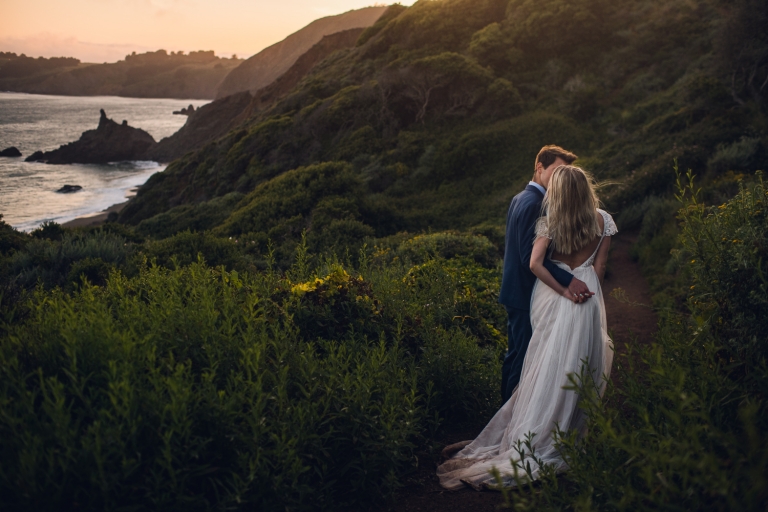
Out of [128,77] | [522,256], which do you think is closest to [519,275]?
[522,256]

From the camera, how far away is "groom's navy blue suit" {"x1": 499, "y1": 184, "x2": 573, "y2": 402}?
397 centimetres

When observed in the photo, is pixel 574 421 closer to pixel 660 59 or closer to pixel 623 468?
pixel 623 468

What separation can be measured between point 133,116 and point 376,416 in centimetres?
11245

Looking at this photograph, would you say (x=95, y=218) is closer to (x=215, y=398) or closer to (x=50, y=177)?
(x=50, y=177)

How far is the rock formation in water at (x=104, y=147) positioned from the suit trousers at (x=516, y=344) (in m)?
57.4

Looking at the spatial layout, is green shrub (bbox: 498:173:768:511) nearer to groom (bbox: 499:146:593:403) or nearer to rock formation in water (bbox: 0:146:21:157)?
groom (bbox: 499:146:593:403)

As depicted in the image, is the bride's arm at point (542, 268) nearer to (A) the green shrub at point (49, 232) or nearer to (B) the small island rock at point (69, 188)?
(A) the green shrub at point (49, 232)

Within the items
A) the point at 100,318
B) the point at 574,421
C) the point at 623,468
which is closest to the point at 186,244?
the point at 100,318

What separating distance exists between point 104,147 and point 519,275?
2440 inches

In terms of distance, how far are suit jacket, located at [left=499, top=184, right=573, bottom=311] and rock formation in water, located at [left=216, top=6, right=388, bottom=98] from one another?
8126 centimetres

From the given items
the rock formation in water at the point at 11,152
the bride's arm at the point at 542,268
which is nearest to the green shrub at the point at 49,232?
the bride's arm at the point at 542,268

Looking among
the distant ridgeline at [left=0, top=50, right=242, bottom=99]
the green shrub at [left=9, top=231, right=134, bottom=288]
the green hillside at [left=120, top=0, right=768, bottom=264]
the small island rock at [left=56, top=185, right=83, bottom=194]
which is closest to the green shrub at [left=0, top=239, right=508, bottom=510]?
the green shrub at [left=9, top=231, right=134, bottom=288]

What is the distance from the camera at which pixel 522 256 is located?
3.97 meters

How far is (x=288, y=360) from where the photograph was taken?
336cm
